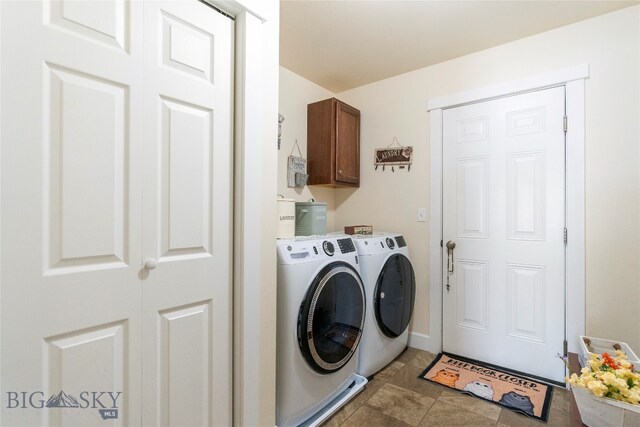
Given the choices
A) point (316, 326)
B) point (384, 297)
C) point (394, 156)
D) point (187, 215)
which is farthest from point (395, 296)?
point (187, 215)

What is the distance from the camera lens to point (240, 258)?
1307 mm

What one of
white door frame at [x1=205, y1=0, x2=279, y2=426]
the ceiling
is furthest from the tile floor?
the ceiling

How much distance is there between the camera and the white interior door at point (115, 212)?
825mm

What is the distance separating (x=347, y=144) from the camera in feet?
8.93

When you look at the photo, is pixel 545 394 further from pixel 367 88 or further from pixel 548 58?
pixel 367 88

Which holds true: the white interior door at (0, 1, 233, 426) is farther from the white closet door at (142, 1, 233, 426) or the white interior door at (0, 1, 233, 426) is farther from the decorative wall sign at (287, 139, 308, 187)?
the decorative wall sign at (287, 139, 308, 187)

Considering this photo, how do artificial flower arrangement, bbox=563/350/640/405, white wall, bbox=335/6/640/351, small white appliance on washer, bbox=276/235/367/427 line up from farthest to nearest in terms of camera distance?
white wall, bbox=335/6/640/351 < small white appliance on washer, bbox=276/235/367/427 < artificial flower arrangement, bbox=563/350/640/405

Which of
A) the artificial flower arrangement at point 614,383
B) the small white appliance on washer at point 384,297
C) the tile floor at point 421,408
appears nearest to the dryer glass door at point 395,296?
the small white appliance on washer at point 384,297

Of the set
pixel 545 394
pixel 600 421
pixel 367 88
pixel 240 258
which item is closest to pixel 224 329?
pixel 240 258

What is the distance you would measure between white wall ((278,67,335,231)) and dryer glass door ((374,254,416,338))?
969 millimetres

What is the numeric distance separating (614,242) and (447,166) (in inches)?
43.5

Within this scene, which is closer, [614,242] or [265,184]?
[265,184]

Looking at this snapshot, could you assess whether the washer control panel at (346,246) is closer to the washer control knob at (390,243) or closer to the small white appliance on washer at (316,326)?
the small white appliance on washer at (316,326)

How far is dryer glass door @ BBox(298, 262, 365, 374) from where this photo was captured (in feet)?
5.09
